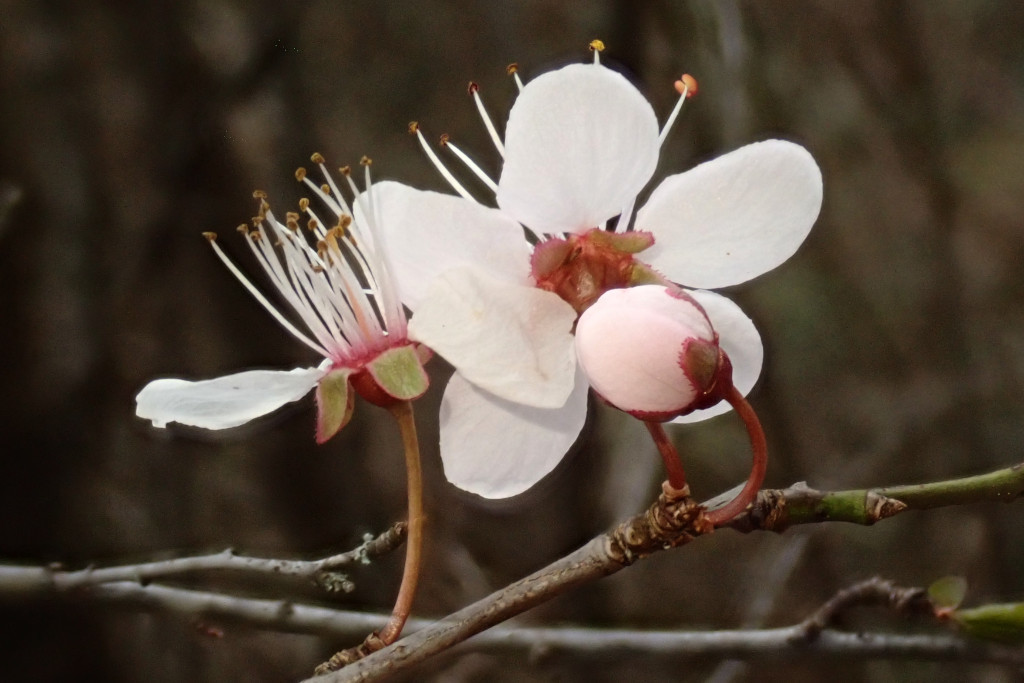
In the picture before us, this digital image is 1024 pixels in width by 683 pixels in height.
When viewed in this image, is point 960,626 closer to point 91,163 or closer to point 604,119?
point 604,119

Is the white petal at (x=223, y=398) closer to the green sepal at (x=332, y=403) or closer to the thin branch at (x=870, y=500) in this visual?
the green sepal at (x=332, y=403)

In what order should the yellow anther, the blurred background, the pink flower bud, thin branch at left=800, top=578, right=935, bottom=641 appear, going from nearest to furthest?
the pink flower bud → the yellow anther → thin branch at left=800, top=578, right=935, bottom=641 → the blurred background

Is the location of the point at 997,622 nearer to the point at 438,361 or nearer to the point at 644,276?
the point at 644,276

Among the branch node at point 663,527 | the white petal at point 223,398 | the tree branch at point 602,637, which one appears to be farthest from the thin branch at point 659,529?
the tree branch at point 602,637

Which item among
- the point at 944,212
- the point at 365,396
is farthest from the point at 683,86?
the point at 944,212

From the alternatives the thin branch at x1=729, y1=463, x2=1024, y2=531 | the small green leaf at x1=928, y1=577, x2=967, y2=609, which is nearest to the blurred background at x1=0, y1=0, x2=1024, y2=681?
the small green leaf at x1=928, y1=577, x2=967, y2=609

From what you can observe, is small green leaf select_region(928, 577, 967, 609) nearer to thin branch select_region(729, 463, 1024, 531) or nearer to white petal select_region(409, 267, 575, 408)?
thin branch select_region(729, 463, 1024, 531)

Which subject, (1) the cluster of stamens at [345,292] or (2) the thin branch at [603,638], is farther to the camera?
(2) the thin branch at [603,638]
